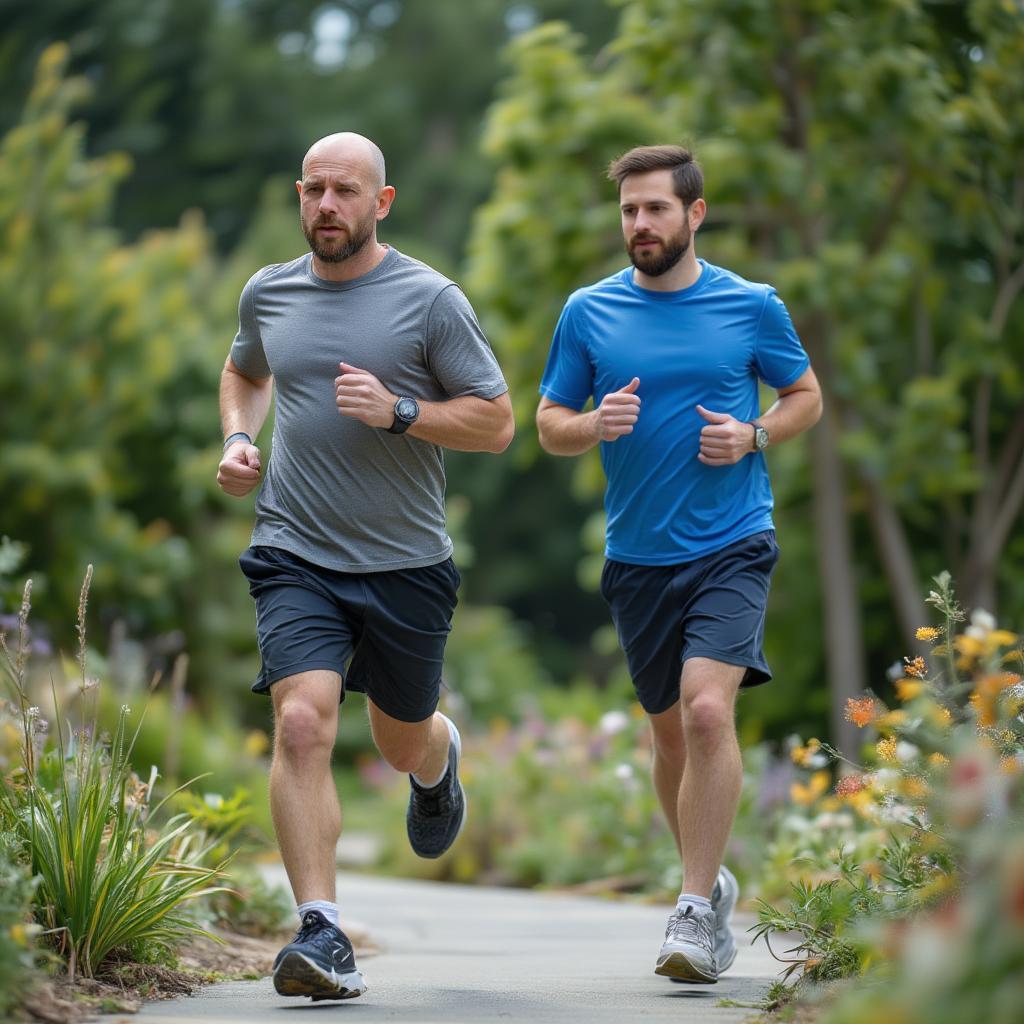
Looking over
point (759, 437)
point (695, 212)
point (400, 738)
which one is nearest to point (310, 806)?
point (400, 738)

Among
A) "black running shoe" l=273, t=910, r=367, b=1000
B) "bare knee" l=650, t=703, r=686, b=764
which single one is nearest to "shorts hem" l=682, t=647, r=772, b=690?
"bare knee" l=650, t=703, r=686, b=764

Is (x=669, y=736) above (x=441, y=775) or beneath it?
above

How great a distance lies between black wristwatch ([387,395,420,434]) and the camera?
13.7 ft

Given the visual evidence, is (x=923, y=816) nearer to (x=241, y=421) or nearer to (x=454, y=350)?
(x=454, y=350)

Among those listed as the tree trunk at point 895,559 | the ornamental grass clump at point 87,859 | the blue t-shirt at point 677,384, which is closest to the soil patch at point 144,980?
the ornamental grass clump at point 87,859

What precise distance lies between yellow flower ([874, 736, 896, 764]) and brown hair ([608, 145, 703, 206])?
1.69 metres

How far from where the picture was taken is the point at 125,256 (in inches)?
548

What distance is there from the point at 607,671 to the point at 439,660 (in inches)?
1013

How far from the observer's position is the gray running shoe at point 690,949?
13.7ft

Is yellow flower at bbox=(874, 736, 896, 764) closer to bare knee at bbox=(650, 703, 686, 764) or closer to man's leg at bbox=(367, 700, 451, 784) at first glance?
bare knee at bbox=(650, 703, 686, 764)

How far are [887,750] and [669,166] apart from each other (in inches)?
70.9

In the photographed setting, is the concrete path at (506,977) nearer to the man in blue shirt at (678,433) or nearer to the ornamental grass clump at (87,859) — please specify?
the ornamental grass clump at (87,859)

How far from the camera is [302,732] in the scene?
13.1 ft

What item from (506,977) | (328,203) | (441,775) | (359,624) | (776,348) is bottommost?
(506,977)
